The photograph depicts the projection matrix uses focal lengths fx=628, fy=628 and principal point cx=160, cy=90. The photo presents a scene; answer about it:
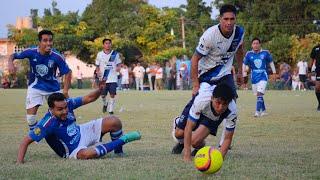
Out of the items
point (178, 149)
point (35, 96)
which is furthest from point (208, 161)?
point (35, 96)

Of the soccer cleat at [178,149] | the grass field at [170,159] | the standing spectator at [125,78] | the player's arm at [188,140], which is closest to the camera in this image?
the grass field at [170,159]

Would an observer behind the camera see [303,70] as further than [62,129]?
Yes

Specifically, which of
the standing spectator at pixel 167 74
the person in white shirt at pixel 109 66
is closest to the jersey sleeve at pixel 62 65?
the person in white shirt at pixel 109 66

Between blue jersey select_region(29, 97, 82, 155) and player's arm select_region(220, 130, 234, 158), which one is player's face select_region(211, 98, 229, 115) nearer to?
player's arm select_region(220, 130, 234, 158)

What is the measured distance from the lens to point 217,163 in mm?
6879

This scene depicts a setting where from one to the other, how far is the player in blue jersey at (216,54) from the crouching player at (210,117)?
0.55 ft

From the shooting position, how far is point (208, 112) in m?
8.30

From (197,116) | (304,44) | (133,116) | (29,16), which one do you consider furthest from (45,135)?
(29,16)

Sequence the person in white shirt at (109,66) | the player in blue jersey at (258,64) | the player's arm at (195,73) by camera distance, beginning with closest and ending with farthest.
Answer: the player's arm at (195,73) → the player in blue jersey at (258,64) → the person in white shirt at (109,66)

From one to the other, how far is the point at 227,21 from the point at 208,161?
2259mm

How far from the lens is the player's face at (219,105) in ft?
25.5

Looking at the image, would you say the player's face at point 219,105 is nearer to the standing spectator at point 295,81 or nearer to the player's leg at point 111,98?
the player's leg at point 111,98

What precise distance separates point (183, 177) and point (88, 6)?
63.9 metres

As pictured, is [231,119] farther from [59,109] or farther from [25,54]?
[25,54]
